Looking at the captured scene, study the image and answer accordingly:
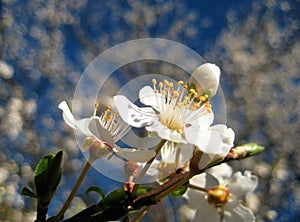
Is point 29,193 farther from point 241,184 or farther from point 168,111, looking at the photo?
point 241,184

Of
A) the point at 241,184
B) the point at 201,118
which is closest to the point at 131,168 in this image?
the point at 201,118

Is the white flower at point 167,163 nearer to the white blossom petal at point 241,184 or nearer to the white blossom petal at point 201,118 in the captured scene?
the white blossom petal at point 201,118

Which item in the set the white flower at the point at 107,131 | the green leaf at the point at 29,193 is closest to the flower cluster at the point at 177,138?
the white flower at the point at 107,131

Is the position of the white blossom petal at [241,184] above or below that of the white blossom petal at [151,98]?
below

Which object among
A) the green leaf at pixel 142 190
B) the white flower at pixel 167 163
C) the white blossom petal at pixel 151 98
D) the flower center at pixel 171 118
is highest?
the white blossom petal at pixel 151 98

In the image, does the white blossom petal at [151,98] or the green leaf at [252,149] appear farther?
the white blossom petal at [151,98]

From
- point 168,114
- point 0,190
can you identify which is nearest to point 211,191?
point 168,114

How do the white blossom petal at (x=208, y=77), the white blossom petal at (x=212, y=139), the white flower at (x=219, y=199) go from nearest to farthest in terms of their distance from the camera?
the white blossom petal at (x=212, y=139), the white blossom petal at (x=208, y=77), the white flower at (x=219, y=199)

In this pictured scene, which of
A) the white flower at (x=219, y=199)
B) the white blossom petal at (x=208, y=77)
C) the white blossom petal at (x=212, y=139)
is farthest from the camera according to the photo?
the white flower at (x=219, y=199)
